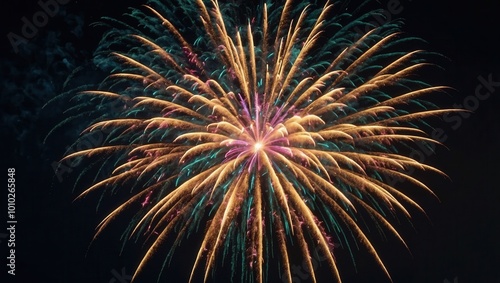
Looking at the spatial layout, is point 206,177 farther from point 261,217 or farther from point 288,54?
point 288,54

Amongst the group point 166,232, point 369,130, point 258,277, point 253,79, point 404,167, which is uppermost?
point 253,79

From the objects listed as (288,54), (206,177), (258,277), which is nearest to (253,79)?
(288,54)

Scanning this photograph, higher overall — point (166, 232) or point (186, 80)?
point (186, 80)

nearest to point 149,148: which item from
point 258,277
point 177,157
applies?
point 177,157

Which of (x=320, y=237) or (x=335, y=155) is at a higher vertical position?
(x=335, y=155)

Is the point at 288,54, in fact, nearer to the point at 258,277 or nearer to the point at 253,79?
the point at 253,79

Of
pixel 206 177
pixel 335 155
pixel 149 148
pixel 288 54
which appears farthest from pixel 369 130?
pixel 149 148

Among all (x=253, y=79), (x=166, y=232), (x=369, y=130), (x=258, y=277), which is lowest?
(x=258, y=277)

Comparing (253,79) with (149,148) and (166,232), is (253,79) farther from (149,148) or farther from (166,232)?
(166,232)
